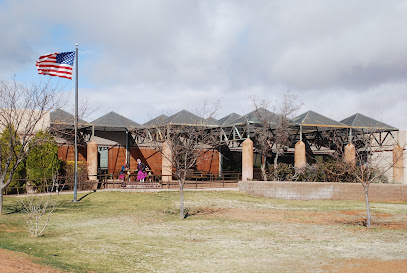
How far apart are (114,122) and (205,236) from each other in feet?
73.6

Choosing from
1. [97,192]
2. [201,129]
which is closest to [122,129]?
[201,129]

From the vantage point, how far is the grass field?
37.4 ft

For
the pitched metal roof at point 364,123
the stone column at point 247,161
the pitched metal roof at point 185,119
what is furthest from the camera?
the pitched metal roof at point 364,123

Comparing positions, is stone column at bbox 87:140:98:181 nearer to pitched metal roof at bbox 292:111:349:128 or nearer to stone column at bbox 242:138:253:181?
stone column at bbox 242:138:253:181

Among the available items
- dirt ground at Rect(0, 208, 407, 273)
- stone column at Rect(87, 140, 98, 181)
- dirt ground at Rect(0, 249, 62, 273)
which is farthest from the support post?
dirt ground at Rect(0, 249, 62, 273)

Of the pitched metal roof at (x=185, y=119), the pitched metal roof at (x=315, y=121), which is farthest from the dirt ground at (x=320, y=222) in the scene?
the pitched metal roof at (x=315, y=121)

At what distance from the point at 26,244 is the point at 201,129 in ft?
65.9

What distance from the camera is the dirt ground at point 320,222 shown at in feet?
30.8

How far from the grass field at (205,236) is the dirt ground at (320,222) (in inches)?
1.9

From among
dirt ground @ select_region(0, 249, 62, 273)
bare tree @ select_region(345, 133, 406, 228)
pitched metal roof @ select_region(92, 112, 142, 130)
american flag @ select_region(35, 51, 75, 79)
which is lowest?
dirt ground @ select_region(0, 249, 62, 273)

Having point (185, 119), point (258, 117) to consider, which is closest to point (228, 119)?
point (258, 117)

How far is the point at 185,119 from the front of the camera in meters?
33.8

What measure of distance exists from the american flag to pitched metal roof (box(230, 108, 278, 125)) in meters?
14.2

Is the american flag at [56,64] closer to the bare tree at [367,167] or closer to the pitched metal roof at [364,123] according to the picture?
the bare tree at [367,167]
